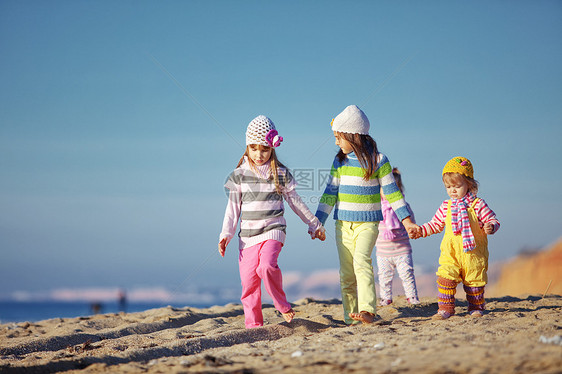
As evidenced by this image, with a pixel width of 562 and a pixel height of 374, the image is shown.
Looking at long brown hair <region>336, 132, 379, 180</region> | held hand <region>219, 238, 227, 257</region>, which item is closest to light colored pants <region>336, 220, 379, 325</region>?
long brown hair <region>336, 132, 379, 180</region>

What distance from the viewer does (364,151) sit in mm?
5582

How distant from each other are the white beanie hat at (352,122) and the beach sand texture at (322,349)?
2.03m

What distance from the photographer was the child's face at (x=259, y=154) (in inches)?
213

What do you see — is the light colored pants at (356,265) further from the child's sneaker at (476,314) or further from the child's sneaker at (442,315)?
the child's sneaker at (476,314)

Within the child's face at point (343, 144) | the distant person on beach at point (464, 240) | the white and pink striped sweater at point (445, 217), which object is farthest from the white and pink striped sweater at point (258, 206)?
the distant person on beach at point (464, 240)

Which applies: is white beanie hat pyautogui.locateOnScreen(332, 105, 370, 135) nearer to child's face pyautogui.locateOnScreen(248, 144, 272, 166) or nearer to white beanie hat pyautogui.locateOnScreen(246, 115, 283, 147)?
white beanie hat pyautogui.locateOnScreen(246, 115, 283, 147)

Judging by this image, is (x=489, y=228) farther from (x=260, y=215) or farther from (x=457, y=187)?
(x=260, y=215)

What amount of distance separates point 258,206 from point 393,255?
9.74ft

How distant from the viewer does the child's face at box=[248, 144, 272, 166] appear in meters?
5.40

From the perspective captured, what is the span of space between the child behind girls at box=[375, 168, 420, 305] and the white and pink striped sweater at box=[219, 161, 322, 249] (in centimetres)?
231

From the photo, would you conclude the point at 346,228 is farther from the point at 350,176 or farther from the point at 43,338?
the point at 43,338

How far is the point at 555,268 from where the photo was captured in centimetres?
1484

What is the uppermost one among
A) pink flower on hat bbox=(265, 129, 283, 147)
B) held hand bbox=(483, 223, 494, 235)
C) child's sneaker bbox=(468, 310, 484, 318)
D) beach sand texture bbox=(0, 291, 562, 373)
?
pink flower on hat bbox=(265, 129, 283, 147)

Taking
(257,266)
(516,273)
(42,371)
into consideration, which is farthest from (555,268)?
(42,371)
